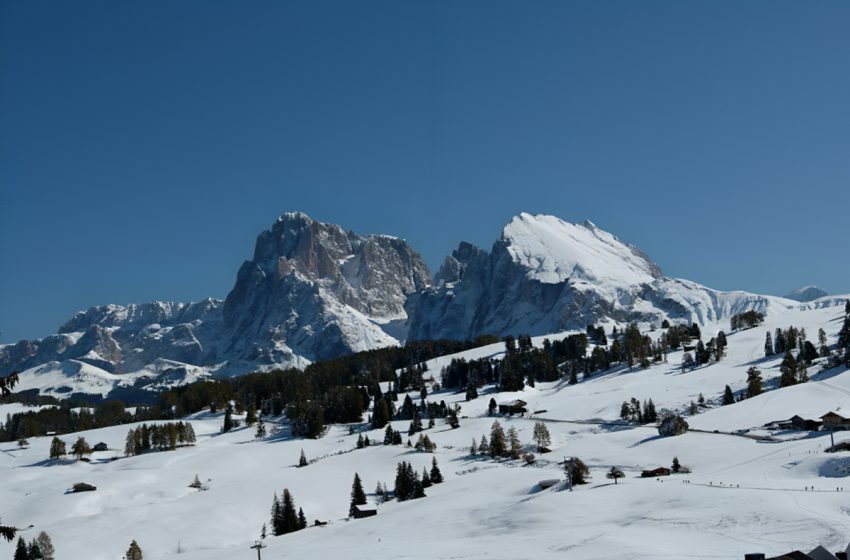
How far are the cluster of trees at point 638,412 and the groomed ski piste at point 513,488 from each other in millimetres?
2764

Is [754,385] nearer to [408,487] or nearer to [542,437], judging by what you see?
[542,437]

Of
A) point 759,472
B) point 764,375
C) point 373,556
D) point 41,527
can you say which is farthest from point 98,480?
point 764,375

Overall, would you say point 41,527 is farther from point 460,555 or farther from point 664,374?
point 664,374

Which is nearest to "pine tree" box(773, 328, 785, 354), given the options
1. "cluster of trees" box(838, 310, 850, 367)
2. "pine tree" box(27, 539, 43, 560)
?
"cluster of trees" box(838, 310, 850, 367)

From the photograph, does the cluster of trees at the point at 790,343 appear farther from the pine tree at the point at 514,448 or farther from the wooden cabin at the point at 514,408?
the pine tree at the point at 514,448

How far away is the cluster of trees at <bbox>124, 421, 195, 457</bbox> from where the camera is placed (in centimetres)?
16500

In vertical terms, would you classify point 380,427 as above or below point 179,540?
above

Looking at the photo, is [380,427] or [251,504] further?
[380,427]

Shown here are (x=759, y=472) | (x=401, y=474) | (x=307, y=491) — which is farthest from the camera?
(x=307, y=491)

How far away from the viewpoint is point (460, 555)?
59531mm

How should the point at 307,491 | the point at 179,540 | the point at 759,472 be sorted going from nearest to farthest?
the point at 759,472 → the point at 179,540 → the point at 307,491

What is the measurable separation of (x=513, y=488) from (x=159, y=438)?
325ft

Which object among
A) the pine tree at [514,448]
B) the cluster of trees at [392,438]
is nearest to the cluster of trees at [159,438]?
the cluster of trees at [392,438]

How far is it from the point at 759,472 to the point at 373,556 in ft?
133
